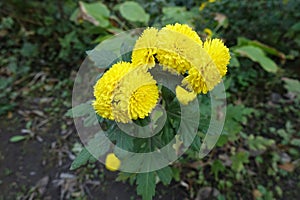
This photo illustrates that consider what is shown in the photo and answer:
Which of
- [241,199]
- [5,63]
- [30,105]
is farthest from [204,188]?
[5,63]

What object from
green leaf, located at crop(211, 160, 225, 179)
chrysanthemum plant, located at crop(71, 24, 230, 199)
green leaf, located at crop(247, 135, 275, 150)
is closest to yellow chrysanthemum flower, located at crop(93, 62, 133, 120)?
chrysanthemum plant, located at crop(71, 24, 230, 199)

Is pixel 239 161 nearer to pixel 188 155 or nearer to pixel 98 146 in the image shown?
Answer: pixel 188 155

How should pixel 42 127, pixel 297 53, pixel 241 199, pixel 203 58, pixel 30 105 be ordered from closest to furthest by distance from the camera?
pixel 203 58
pixel 241 199
pixel 42 127
pixel 30 105
pixel 297 53

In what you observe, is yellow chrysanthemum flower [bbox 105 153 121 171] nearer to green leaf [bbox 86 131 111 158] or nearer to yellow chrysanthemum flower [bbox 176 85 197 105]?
green leaf [bbox 86 131 111 158]

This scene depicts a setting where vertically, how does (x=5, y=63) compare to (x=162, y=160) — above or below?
below

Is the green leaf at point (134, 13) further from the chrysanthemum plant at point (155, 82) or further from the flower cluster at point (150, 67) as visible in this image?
the flower cluster at point (150, 67)

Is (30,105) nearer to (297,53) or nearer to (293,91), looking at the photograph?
(293,91)

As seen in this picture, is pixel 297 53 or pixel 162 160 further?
pixel 297 53

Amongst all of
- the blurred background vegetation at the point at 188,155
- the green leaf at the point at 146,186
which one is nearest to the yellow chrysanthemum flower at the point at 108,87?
the green leaf at the point at 146,186
